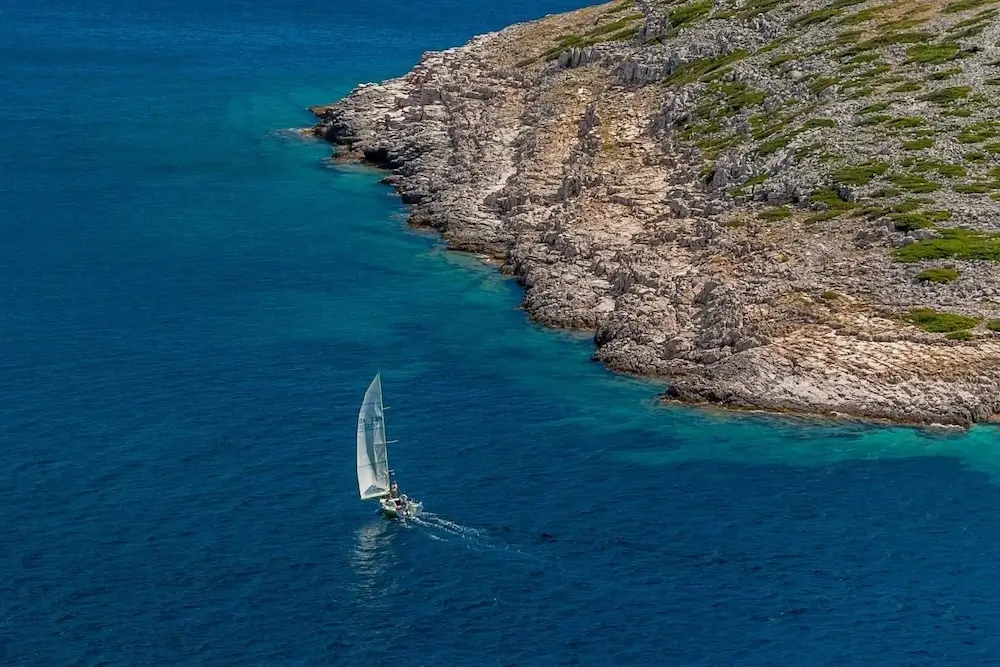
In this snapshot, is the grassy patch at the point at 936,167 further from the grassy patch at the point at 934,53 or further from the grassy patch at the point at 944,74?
the grassy patch at the point at 934,53

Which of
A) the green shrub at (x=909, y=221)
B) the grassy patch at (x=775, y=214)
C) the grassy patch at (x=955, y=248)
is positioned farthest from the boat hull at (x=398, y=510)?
Result: the grassy patch at (x=775, y=214)

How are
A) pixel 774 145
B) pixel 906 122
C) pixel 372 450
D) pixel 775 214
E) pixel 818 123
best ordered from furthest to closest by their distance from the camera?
pixel 818 123 < pixel 774 145 < pixel 906 122 < pixel 775 214 < pixel 372 450

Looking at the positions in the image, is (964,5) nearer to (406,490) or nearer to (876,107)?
(876,107)

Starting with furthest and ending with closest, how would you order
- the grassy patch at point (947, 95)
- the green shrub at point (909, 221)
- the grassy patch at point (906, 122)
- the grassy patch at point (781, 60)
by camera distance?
the grassy patch at point (781, 60) < the grassy patch at point (947, 95) < the grassy patch at point (906, 122) < the green shrub at point (909, 221)

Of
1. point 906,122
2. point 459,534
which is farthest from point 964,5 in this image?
point 459,534

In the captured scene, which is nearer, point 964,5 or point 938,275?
point 938,275
